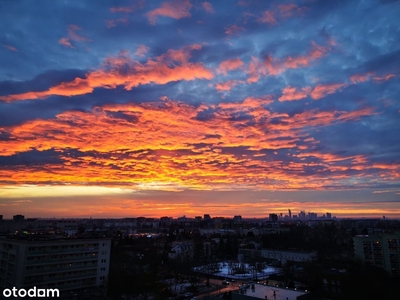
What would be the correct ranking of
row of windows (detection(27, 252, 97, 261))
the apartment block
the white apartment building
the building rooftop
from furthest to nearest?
the apartment block < row of windows (detection(27, 252, 97, 261)) < the white apartment building < the building rooftop

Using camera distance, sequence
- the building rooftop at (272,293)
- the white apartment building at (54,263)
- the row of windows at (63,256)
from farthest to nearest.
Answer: the row of windows at (63,256)
the white apartment building at (54,263)
the building rooftop at (272,293)

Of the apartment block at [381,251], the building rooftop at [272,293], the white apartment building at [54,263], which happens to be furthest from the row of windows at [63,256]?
the apartment block at [381,251]

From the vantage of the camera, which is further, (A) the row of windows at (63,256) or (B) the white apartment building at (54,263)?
(A) the row of windows at (63,256)

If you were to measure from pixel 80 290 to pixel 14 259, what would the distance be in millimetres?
3998

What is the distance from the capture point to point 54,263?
623 inches

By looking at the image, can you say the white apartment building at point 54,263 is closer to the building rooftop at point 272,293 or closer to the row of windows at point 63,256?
the row of windows at point 63,256

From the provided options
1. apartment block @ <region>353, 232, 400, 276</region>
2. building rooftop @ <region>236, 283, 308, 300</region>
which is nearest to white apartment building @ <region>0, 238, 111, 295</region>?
building rooftop @ <region>236, 283, 308, 300</region>

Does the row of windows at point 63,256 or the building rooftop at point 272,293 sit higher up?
the row of windows at point 63,256

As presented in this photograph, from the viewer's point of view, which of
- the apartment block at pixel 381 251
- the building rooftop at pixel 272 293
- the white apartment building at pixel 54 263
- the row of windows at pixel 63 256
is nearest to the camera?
the building rooftop at pixel 272 293

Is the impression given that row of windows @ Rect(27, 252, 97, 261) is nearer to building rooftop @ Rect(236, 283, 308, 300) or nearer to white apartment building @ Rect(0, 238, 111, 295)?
white apartment building @ Rect(0, 238, 111, 295)

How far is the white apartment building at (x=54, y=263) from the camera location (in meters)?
14.9

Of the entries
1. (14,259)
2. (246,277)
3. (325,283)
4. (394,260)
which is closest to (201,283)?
(246,277)

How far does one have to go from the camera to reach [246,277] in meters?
23.2

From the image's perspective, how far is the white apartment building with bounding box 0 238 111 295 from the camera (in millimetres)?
14922
